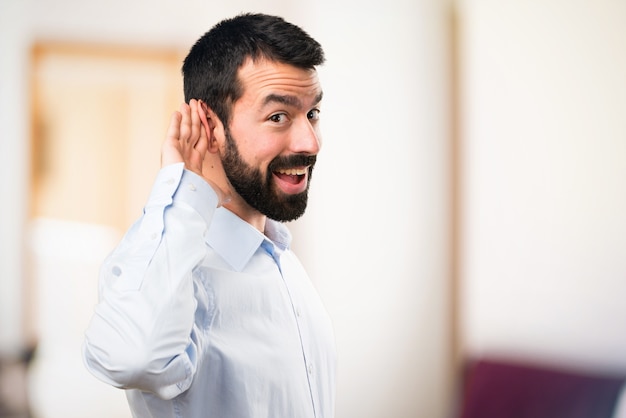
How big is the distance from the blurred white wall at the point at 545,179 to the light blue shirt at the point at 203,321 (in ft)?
7.11

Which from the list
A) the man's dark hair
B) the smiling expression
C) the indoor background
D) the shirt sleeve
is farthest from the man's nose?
the indoor background

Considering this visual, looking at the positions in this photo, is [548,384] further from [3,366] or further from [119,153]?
[3,366]

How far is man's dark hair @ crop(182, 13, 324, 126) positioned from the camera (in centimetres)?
129

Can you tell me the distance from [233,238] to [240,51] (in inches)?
13.4

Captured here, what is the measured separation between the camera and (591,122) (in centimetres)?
325

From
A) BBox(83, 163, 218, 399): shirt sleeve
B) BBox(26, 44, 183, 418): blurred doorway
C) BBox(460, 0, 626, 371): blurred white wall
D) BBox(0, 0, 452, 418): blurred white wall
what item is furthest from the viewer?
BBox(26, 44, 183, 418): blurred doorway

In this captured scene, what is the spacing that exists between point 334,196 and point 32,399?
6.02 ft

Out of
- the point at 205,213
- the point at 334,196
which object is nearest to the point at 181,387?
the point at 205,213

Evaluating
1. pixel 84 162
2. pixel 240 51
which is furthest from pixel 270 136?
pixel 84 162

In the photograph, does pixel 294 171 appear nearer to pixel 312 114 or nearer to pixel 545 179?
pixel 312 114

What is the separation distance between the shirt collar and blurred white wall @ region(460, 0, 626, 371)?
7.54 feet

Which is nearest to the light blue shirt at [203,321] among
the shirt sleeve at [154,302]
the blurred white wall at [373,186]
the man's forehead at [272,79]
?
the shirt sleeve at [154,302]

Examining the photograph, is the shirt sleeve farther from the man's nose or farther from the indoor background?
the indoor background

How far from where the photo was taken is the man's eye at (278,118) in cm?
127
